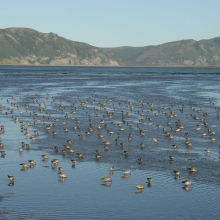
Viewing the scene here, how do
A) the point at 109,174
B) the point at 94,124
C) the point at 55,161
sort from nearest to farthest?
the point at 109,174 < the point at 55,161 < the point at 94,124

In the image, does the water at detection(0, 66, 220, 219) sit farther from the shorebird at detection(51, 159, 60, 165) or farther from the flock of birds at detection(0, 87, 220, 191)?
the shorebird at detection(51, 159, 60, 165)

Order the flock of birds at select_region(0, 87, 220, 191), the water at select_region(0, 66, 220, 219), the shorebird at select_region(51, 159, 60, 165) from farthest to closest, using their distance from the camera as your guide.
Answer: the flock of birds at select_region(0, 87, 220, 191) < the shorebird at select_region(51, 159, 60, 165) < the water at select_region(0, 66, 220, 219)

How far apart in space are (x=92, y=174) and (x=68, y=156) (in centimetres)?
580

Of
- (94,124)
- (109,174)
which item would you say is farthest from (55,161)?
(94,124)

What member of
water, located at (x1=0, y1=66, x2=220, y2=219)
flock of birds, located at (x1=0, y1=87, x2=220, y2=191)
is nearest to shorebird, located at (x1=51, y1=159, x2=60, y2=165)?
flock of birds, located at (x1=0, y1=87, x2=220, y2=191)

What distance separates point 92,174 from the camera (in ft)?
96.4

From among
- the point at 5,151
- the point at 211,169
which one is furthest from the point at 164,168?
the point at 5,151

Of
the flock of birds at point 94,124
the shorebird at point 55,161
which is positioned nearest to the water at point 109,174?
the flock of birds at point 94,124

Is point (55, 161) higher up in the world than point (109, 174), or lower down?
higher up

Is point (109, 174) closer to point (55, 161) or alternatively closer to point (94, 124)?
point (55, 161)

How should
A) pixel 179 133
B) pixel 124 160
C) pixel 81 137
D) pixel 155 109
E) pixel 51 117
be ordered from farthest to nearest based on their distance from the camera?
pixel 155 109 < pixel 51 117 < pixel 179 133 < pixel 81 137 < pixel 124 160

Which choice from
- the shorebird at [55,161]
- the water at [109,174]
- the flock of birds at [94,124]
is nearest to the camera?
the water at [109,174]

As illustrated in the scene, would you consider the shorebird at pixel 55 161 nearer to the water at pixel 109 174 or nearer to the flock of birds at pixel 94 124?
the flock of birds at pixel 94 124

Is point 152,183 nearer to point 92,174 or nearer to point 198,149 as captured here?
point 92,174
